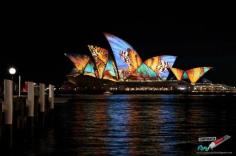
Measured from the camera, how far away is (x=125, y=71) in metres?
117

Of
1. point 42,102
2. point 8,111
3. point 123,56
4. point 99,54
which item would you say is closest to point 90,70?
point 99,54

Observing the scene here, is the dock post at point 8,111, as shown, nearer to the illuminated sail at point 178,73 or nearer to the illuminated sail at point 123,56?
the illuminated sail at point 123,56

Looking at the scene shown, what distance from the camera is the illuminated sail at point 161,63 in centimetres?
11775

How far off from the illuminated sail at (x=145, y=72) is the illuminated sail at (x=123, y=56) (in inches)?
66.1

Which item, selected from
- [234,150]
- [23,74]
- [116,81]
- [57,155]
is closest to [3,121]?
[57,155]

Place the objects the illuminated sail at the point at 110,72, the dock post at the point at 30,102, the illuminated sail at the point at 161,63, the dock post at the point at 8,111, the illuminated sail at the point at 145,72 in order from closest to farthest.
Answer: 1. the dock post at the point at 8,111
2. the dock post at the point at 30,102
3. the illuminated sail at the point at 110,72
4. the illuminated sail at the point at 161,63
5. the illuminated sail at the point at 145,72

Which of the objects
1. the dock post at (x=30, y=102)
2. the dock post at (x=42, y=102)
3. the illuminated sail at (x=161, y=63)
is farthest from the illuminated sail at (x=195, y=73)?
the dock post at (x=30, y=102)

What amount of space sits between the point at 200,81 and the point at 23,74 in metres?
81.2

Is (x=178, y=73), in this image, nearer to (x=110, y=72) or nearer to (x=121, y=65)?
(x=110, y=72)

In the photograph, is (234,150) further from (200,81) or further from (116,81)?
(200,81)

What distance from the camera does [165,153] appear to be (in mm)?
12547

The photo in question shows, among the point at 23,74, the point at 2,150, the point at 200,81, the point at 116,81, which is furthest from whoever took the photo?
the point at 200,81

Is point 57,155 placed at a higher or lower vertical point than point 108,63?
lower

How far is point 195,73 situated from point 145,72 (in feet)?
76.0
